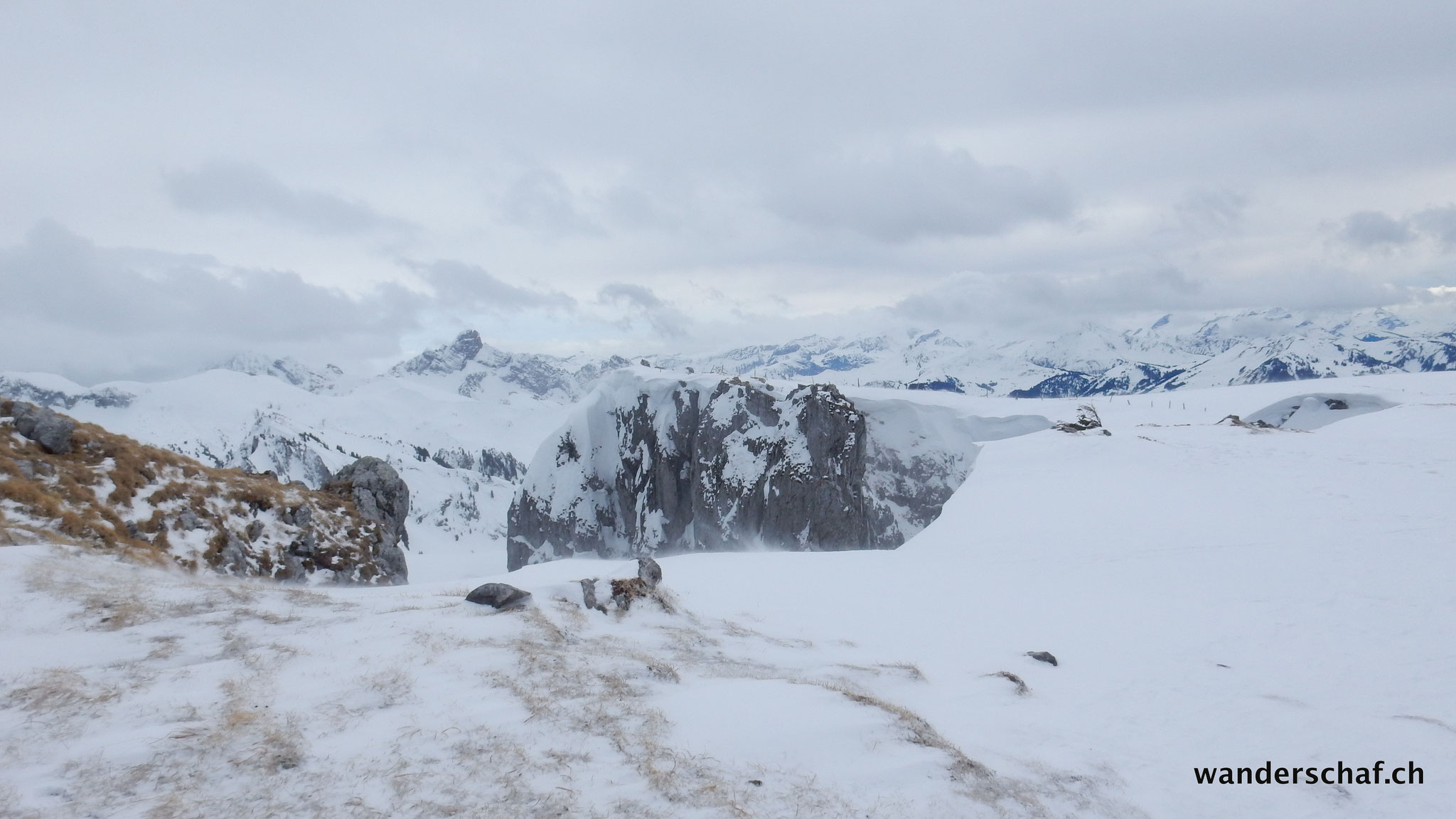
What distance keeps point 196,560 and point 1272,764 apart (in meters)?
24.2

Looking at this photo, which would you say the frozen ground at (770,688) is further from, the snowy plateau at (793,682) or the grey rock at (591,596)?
the grey rock at (591,596)

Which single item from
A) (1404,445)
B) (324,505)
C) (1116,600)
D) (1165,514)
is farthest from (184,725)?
(1404,445)

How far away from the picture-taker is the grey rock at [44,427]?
1894 centimetres

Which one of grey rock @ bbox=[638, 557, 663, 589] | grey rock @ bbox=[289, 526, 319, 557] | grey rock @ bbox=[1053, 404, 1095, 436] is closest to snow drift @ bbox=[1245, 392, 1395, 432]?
grey rock @ bbox=[1053, 404, 1095, 436]

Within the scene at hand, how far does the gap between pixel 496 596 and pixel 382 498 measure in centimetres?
2223

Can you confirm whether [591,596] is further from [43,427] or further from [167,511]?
[43,427]

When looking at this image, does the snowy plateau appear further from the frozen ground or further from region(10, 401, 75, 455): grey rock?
region(10, 401, 75, 455): grey rock

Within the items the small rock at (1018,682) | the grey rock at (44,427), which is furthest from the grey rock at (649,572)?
the grey rock at (44,427)

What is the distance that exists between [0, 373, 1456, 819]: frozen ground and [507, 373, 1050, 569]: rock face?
5255 centimetres

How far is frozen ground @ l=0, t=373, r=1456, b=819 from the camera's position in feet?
21.0

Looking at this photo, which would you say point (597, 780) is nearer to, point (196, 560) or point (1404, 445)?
point (196, 560)

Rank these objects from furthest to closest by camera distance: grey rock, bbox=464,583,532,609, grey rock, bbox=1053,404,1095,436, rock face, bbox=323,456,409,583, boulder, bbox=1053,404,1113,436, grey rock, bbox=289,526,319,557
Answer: grey rock, bbox=1053,404,1095,436, boulder, bbox=1053,404,1113,436, rock face, bbox=323,456,409,583, grey rock, bbox=289,526,319,557, grey rock, bbox=464,583,532,609

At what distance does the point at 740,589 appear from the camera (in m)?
16.2

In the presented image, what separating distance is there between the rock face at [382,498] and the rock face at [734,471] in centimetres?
4428
